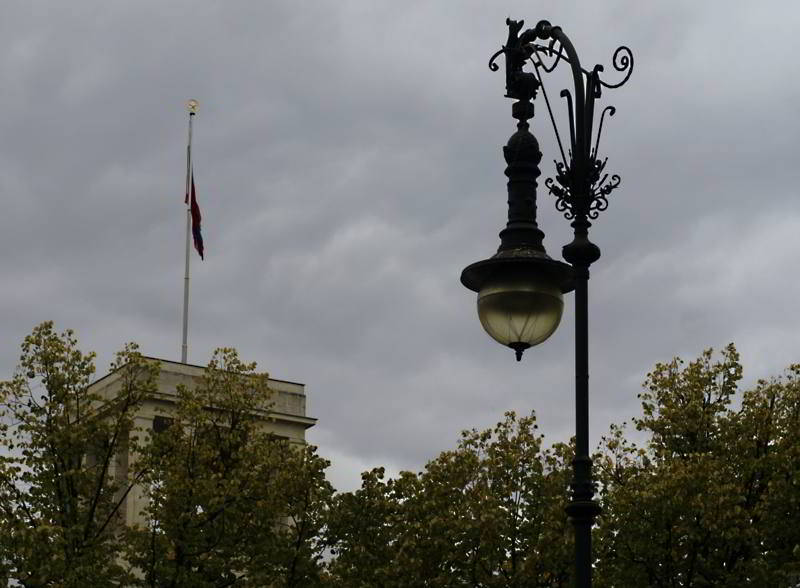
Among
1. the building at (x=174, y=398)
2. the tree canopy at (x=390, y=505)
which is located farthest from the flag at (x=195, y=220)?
the tree canopy at (x=390, y=505)

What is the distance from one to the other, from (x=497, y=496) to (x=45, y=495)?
1219 centimetres

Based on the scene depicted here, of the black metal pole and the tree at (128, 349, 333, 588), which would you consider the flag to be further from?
the black metal pole

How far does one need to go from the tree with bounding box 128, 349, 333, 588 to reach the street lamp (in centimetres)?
2588

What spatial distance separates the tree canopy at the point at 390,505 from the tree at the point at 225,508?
0.05m

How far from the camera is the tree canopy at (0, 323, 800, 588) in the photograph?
38812 millimetres

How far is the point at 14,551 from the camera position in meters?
36.2

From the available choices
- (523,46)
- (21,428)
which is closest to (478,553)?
(21,428)

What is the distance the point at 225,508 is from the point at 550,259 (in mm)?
28038

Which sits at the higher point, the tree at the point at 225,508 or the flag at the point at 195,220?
the flag at the point at 195,220

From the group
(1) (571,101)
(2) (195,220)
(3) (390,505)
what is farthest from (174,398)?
(1) (571,101)

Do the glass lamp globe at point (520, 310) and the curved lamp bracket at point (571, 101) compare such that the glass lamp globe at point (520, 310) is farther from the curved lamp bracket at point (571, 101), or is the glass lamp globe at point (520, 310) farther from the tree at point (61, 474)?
the tree at point (61, 474)

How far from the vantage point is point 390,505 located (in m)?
42.3

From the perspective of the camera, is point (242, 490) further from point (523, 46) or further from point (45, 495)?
point (523, 46)

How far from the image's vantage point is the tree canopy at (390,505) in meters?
38.8
